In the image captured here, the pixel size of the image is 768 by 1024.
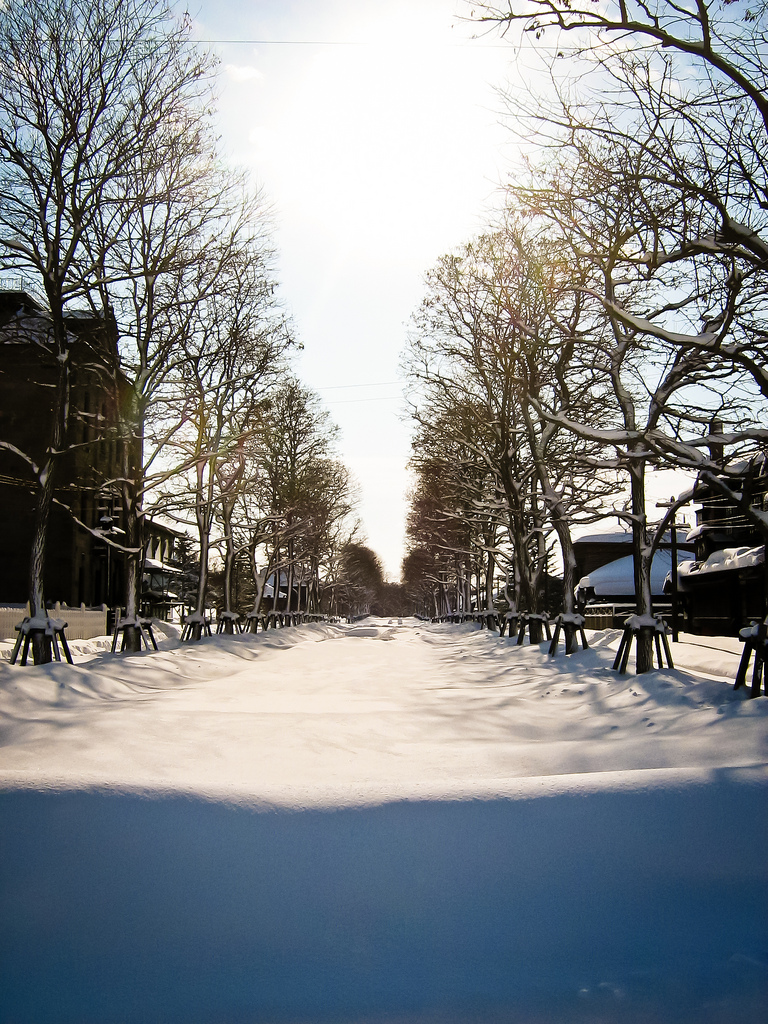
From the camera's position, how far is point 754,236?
7293 mm

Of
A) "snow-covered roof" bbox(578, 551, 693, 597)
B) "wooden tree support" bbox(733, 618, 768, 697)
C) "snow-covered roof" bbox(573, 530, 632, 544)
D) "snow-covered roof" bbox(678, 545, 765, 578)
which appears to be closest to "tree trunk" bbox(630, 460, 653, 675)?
"wooden tree support" bbox(733, 618, 768, 697)

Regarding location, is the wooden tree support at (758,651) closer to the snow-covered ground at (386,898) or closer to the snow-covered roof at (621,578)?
the snow-covered ground at (386,898)

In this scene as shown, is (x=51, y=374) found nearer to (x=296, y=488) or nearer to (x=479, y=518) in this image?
(x=296, y=488)

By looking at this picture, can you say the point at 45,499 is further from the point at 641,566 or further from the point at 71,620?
the point at 71,620

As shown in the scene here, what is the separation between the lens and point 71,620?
1075 inches

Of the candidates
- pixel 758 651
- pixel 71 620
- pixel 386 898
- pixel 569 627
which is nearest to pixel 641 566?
pixel 569 627

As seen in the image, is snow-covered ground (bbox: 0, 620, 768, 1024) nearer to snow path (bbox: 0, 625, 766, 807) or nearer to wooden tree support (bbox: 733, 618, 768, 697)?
snow path (bbox: 0, 625, 766, 807)

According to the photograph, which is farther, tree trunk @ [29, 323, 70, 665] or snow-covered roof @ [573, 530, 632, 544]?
snow-covered roof @ [573, 530, 632, 544]

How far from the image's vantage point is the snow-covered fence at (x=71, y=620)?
2391 cm

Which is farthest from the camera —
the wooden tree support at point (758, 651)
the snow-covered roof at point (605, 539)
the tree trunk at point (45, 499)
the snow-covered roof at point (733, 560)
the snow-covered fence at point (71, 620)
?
the snow-covered roof at point (605, 539)

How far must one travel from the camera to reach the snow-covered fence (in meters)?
23.9

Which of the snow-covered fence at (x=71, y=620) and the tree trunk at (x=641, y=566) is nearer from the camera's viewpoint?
the tree trunk at (x=641, y=566)

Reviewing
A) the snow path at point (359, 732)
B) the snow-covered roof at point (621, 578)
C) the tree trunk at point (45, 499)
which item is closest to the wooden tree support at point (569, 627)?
the snow path at point (359, 732)

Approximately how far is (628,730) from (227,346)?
58.2ft
